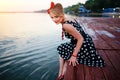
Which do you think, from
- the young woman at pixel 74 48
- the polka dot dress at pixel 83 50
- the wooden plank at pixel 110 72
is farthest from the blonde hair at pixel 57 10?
the wooden plank at pixel 110 72

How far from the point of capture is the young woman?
2936 mm

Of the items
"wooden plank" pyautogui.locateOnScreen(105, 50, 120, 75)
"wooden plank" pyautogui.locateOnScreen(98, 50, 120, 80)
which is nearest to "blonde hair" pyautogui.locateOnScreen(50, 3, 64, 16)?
"wooden plank" pyautogui.locateOnScreen(98, 50, 120, 80)

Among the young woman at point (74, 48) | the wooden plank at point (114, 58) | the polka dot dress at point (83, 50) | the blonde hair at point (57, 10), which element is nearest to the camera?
the blonde hair at point (57, 10)

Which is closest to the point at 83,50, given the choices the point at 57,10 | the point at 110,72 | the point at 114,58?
the point at 110,72

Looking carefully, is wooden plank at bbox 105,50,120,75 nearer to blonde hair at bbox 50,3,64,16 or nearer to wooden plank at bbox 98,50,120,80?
wooden plank at bbox 98,50,120,80

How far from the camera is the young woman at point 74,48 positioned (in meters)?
2.94

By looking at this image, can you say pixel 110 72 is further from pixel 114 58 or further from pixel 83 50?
pixel 114 58

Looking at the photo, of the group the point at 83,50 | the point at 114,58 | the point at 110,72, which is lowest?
the point at 114,58

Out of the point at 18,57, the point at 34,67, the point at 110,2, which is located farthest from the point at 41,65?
the point at 110,2

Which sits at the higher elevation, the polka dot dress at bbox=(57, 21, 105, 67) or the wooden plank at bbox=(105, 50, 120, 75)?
the polka dot dress at bbox=(57, 21, 105, 67)

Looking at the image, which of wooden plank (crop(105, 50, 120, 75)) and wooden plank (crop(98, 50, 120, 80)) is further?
wooden plank (crop(105, 50, 120, 75))

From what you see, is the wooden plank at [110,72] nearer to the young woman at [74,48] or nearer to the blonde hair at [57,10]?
the young woman at [74,48]

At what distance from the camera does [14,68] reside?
6922 mm

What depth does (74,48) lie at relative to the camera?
3244 mm
